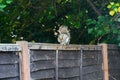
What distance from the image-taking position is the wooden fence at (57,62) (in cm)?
322

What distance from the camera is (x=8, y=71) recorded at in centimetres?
314

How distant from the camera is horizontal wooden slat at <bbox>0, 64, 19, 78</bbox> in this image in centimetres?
305

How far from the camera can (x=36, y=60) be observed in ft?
11.9

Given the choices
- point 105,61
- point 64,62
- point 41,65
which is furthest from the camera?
point 105,61

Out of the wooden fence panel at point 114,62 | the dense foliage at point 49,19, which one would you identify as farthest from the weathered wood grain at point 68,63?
the dense foliage at point 49,19

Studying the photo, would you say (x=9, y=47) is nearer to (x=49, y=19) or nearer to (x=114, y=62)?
(x=114, y=62)

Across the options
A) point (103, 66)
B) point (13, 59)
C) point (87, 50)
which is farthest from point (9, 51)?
point (103, 66)

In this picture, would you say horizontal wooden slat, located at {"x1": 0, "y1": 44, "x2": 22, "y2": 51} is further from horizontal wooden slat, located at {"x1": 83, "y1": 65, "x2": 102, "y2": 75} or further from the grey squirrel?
horizontal wooden slat, located at {"x1": 83, "y1": 65, "x2": 102, "y2": 75}

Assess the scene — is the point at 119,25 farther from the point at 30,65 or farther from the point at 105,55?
the point at 30,65

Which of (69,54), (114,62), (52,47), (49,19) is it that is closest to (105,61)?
(114,62)

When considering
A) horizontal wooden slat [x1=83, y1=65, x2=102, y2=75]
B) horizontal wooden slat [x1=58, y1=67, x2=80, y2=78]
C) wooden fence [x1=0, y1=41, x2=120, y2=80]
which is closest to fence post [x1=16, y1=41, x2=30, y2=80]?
wooden fence [x1=0, y1=41, x2=120, y2=80]

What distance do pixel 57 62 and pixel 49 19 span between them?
2.72m

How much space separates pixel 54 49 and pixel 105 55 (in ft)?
5.20

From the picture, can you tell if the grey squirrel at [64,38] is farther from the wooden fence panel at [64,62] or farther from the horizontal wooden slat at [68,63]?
the horizontal wooden slat at [68,63]
